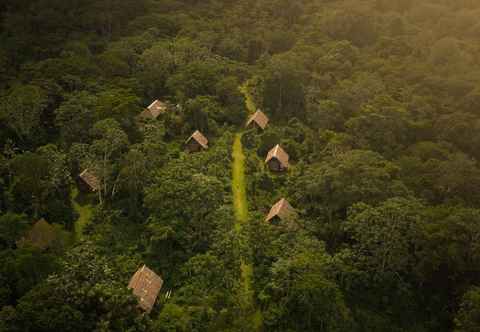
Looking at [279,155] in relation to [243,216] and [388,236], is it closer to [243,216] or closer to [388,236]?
[243,216]

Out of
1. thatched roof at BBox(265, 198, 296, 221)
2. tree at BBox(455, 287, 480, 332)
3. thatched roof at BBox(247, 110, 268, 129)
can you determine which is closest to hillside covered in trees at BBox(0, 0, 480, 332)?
tree at BBox(455, 287, 480, 332)

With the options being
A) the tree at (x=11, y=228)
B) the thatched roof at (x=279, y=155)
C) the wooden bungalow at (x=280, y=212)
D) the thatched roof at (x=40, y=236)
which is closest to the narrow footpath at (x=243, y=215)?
the wooden bungalow at (x=280, y=212)

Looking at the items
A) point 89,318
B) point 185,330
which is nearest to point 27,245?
point 89,318

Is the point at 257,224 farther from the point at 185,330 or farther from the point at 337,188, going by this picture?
the point at 185,330

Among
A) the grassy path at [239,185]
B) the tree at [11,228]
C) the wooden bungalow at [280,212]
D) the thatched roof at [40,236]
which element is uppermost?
the tree at [11,228]

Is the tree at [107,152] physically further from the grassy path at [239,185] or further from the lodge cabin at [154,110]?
the grassy path at [239,185]

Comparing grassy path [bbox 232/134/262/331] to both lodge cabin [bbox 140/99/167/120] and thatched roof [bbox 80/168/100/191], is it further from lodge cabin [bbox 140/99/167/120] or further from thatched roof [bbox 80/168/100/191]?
thatched roof [bbox 80/168/100/191]
